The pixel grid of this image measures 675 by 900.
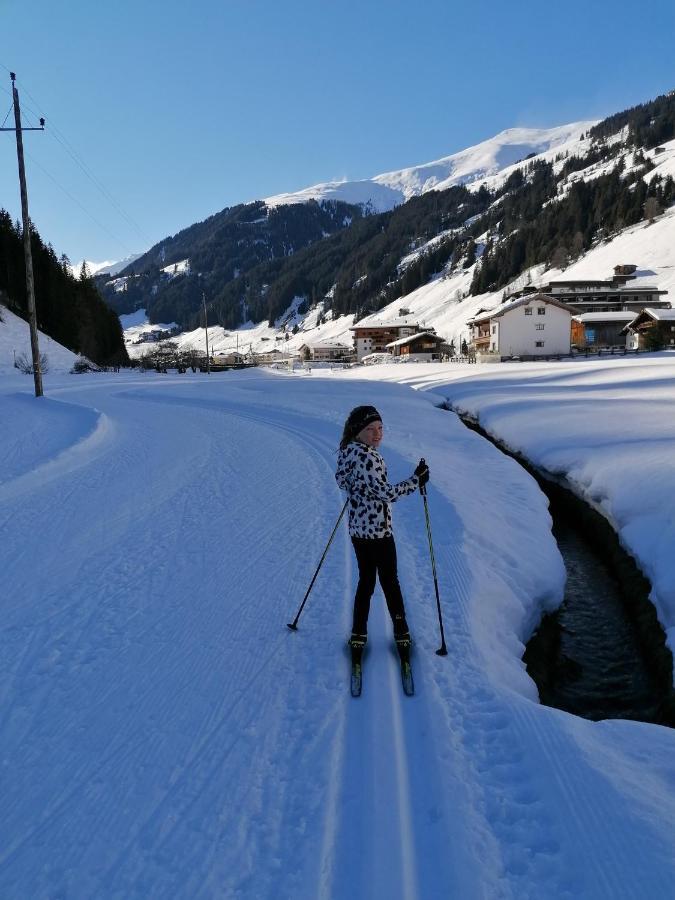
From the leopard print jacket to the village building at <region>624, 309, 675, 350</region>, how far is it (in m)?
61.4

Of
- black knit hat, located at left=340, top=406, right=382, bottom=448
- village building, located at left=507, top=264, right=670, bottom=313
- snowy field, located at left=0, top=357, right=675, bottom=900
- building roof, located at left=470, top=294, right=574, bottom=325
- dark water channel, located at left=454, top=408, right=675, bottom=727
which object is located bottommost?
dark water channel, located at left=454, top=408, right=675, bottom=727

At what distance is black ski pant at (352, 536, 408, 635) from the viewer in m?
4.63

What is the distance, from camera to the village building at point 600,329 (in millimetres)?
75863

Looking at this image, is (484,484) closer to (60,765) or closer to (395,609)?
(395,609)

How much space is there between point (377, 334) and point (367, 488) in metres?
113

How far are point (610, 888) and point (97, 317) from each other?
7993cm

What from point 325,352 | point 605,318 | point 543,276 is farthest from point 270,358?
point 543,276

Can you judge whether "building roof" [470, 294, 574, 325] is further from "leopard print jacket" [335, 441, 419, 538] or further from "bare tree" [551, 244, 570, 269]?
"bare tree" [551, 244, 570, 269]

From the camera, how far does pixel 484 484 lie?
12.1 m

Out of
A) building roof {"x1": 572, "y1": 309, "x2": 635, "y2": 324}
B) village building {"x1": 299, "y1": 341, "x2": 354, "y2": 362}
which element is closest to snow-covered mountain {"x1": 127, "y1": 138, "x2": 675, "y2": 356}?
village building {"x1": 299, "y1": 341, "x2": 354, "y2": 362}

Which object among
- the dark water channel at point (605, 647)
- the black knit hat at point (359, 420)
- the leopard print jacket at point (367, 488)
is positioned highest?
the black knit hat at point (359, 420)

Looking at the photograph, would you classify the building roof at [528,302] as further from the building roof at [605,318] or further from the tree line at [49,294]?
the tree line at [49,294]

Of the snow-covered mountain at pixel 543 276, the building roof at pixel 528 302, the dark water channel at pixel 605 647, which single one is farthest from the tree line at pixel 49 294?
the snow-covered mountain at pixel 543 276

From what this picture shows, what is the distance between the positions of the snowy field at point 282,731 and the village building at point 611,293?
3481 inches
